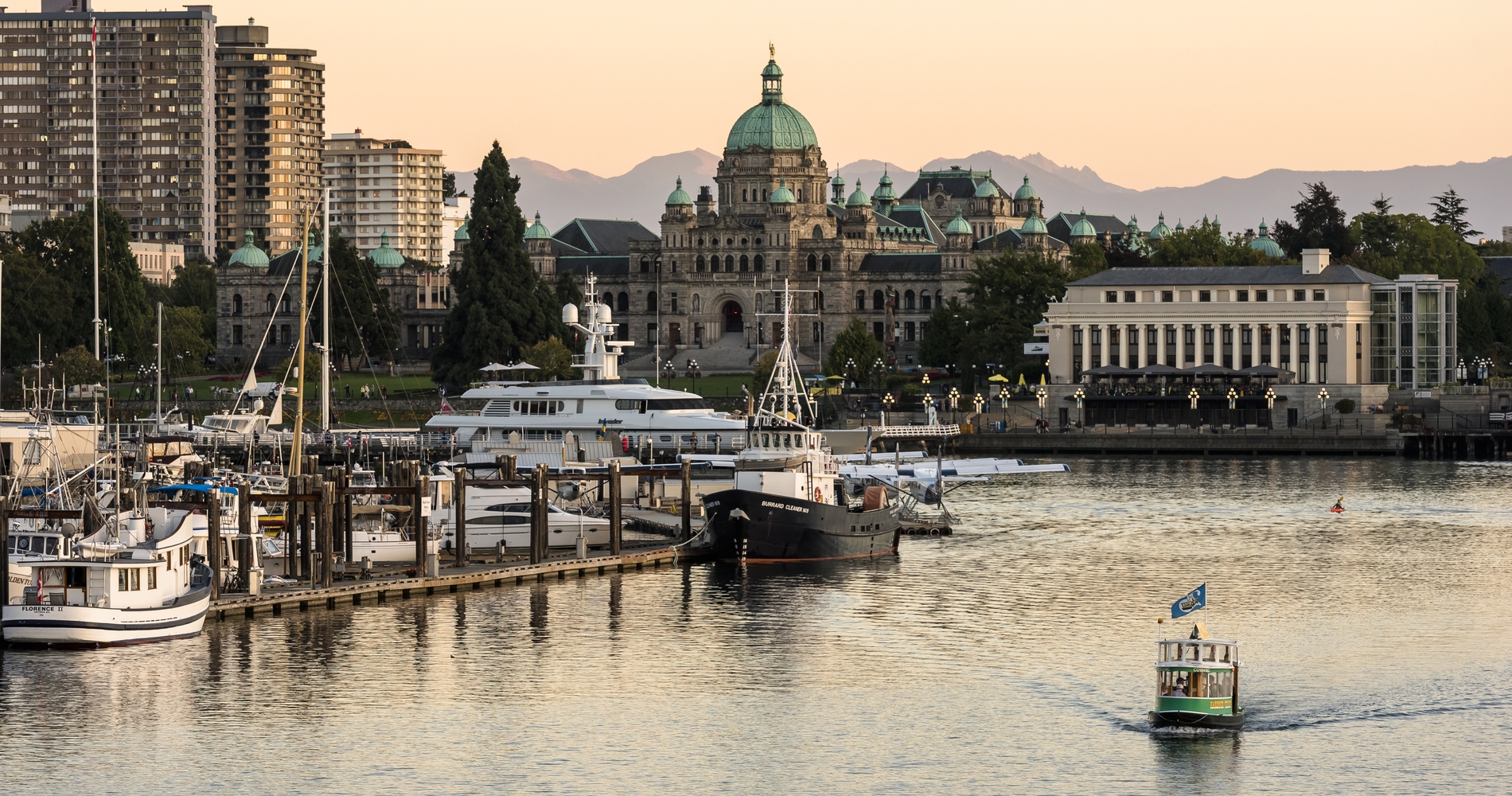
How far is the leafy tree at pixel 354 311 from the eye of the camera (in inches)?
6880

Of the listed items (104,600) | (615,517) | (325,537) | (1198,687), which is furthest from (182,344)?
(1198,687)

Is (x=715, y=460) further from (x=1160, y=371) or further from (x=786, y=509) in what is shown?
(x=1160, y=371)

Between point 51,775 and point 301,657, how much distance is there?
11.3 m

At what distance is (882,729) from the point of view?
49.8 m

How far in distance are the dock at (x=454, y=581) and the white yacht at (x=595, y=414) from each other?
886 inches

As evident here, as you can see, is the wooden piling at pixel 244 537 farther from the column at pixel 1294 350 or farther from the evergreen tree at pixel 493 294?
the column at pixel 1294 350

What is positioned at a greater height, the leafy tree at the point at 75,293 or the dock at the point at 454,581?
the leafy tree at the point at 75,293

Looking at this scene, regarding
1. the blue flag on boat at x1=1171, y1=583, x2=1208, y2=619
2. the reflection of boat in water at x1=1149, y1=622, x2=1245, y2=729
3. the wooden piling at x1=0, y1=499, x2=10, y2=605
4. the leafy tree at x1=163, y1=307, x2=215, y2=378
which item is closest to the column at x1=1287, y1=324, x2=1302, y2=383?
the leafy tree at x1=163, y1=307, x2=215, y2=378

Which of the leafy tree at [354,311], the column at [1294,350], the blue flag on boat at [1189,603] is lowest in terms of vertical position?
the blue flag on boat at [1189,603]

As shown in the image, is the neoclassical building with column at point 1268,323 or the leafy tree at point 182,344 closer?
the neoclassical building with column at point 1268,323

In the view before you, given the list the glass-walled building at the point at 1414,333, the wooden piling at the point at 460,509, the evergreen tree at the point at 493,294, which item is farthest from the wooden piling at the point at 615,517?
the glass-walled building at the point at 1414,333

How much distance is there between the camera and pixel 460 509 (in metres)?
67.6

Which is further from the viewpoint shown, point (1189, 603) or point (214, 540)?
point (214, 540)

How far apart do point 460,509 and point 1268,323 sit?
99163 mm
